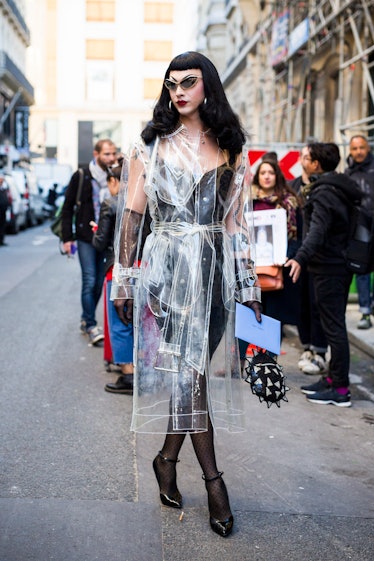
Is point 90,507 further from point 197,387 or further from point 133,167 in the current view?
point 133,167

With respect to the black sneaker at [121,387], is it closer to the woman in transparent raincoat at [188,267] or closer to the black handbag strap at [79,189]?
the black handbag strap at [79,189]

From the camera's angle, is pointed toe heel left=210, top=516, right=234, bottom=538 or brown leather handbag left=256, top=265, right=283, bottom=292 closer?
pointed toe heel left=210, top=516, right=234, bottom=538

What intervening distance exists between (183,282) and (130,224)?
0.38 metres

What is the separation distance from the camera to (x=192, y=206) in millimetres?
3777

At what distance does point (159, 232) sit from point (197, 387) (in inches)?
27.0

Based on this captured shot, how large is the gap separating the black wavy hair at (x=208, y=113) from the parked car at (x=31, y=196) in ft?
82.1

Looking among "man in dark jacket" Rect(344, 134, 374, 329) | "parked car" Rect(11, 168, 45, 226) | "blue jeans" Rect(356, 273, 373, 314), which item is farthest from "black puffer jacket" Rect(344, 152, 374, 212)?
"parked car" Rect(11, 168, 45, 226)

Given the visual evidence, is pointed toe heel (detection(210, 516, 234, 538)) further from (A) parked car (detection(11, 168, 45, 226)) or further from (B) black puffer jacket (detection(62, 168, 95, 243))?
(A) parked car (detection(11, 168, 45, 226))

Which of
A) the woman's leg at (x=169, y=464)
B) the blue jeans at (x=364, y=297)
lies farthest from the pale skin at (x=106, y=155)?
the woman's leg at (x=169, y=464)

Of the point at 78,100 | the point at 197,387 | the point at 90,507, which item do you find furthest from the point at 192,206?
the point at 78,100

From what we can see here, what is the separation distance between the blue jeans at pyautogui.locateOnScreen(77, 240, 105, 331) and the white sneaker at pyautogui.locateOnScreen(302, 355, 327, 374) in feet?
7.01

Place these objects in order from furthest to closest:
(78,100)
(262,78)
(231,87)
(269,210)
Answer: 1. (78,100)
2. (231,87)
3. (262,78)
4. (269,210)

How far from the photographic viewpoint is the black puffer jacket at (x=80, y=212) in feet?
26.6

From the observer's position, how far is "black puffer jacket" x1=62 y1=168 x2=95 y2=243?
319 inches
